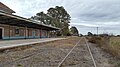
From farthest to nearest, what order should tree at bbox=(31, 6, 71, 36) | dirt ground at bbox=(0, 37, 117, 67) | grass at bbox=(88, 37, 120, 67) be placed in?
tree at bbox=(31, 6, 71, 36) → grass at bbox=(88, 37, 120, 67) → dirt ground at bbox=(0, 37, 117, 67)

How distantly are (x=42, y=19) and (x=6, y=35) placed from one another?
5924 cm

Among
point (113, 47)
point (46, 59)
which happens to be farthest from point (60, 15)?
point (46, 59)

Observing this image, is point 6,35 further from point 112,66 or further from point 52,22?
point 52,22

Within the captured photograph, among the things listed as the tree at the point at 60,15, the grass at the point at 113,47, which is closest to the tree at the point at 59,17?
the tree at the point at 60,15

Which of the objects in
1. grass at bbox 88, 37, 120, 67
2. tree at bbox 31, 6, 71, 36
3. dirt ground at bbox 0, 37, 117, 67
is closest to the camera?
dirt ground at bbox 0, 37, 117, 67

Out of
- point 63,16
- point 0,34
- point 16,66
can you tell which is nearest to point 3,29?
point 0,34

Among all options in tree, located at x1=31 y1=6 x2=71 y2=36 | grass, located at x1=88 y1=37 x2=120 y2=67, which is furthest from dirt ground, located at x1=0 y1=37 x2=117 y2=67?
tree, located at x1=31 y1=6 x2=71 y2=36

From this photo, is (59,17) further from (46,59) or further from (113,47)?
(46,59)

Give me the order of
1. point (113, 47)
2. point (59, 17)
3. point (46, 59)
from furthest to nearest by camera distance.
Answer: point (59, 17)
point (113, 47)
point (46, 59)

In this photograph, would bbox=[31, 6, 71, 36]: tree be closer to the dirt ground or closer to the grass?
the grass

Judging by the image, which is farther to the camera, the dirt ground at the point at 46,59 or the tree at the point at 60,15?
the tree at the point at 60,15

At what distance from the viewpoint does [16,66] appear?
796 centimetres

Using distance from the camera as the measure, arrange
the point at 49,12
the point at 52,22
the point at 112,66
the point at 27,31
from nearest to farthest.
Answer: the point at 112,66, the point at 27,31, the point at 52,22, the point at 49,12

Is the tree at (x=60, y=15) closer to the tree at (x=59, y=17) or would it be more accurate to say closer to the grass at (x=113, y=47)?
the tree at (x=59, y=17)
